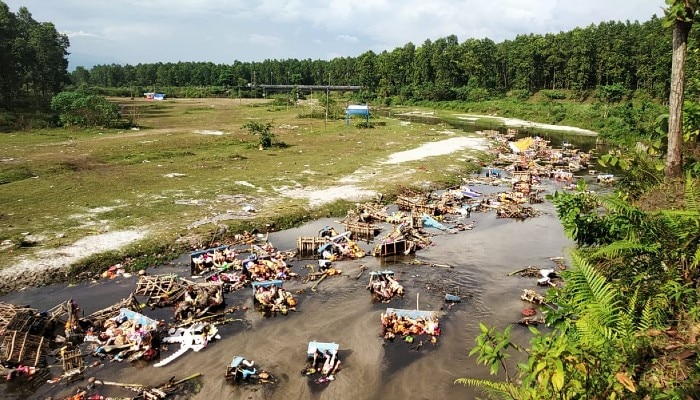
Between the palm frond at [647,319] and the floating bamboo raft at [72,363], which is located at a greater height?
the palm frond at [647,319]

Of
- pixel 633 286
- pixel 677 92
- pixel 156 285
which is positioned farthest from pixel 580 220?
pixel 156 285

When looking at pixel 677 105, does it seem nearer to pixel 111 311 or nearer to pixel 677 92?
pixel 677 92

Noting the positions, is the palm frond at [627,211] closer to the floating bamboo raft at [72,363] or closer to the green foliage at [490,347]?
the green foliage at [490,347]

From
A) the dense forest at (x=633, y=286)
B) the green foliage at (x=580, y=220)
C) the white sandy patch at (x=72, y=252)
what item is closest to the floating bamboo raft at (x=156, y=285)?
the white sandy patch at (x=72, y=252)

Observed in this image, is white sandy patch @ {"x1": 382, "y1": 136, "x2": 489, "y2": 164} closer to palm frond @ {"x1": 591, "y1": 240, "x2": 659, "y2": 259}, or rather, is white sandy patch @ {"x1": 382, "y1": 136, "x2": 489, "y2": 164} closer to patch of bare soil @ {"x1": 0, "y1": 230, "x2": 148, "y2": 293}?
patch of bare soil @ {"x1": 0, "y1": 230, "x2": 148, "y2": 293}

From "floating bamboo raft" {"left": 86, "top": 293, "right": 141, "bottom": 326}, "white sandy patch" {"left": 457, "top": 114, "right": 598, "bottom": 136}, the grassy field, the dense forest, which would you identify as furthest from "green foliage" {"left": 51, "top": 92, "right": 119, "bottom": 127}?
"white sandy patch" {"left": 457, "top": 114, "right": 598, "bottom": 136}

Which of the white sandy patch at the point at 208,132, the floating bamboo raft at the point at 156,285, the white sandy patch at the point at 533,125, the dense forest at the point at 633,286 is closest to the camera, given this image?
the dense forest at the point at 633,286
